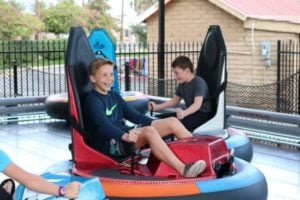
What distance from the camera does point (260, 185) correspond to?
3219 mm

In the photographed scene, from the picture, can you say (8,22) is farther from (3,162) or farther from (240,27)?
(3,162)

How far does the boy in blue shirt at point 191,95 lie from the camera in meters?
4.31

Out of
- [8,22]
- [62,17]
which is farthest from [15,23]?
[62,17]

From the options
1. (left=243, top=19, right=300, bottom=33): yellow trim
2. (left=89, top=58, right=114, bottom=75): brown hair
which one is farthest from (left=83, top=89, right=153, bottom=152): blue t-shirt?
(left=243, top=19, right=300, bottom=33): yellow trim

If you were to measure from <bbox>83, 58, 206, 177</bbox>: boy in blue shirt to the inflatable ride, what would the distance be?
6 centimetres

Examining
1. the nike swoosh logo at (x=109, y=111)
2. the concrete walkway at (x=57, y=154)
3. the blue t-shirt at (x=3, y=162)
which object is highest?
the nike swoosh logo at (x=109, y=111)

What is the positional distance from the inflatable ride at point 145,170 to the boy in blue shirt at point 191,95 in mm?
766

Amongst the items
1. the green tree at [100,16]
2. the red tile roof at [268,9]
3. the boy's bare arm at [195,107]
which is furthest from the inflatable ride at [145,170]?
the green tree at [100,16]

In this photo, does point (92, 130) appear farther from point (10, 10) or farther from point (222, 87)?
point (10, 10)

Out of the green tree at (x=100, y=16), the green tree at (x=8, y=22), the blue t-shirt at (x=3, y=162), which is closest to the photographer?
the blue t-shirt at (x=3, y=162)

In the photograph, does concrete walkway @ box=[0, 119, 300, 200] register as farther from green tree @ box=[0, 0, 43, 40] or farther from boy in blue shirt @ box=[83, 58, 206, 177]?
green tree @ box=[0, 0, 43, 40]

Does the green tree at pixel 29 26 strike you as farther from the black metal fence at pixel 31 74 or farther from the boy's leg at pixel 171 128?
the boy's leg at pixel 171 128

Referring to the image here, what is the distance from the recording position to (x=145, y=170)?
3395 mm

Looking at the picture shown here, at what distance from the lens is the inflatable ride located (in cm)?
304
